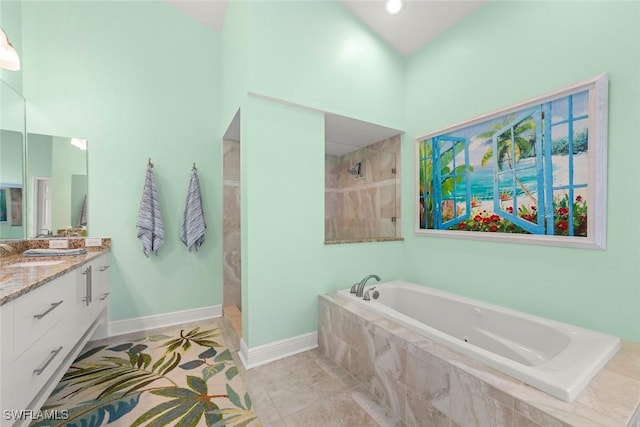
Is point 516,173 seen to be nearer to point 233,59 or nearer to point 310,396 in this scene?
point 310,396

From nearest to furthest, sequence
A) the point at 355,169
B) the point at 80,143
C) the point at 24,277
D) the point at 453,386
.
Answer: the point at 453,386, the point at 24,277, the point at 80,143, the point at 355,169

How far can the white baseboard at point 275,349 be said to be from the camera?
6.02 feet

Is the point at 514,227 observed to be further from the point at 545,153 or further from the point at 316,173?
the point at 316,173

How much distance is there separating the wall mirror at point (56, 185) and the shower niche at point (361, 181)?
2.29m

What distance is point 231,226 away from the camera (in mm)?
2818

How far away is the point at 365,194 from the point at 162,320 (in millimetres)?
2682

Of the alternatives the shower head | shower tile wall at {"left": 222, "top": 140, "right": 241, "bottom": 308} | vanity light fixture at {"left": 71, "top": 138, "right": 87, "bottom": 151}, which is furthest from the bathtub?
vanity light fixture at {"left": 71, "top": 138, "right": 87, "bottom": 151}

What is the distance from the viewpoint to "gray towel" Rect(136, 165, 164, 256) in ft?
7.58

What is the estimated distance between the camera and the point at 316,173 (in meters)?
2.12

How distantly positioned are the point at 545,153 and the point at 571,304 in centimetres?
99

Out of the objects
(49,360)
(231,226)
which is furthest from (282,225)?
(49,360)

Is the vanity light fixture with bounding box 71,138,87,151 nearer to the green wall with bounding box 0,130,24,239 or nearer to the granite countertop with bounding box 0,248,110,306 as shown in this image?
the green wall with bounding box 0,130,24,239

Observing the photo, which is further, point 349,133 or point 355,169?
point 355,169

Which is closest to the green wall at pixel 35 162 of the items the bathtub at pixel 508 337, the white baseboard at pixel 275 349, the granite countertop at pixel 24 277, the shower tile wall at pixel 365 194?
the granite countertop at pixel 24 277
